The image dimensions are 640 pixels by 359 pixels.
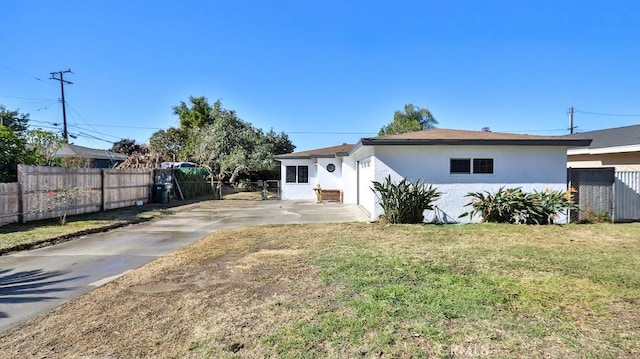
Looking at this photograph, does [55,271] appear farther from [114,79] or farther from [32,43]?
[114,79]

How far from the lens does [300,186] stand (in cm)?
2339

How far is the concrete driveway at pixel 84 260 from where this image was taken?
4.86 meters

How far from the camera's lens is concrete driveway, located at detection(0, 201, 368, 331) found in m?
4.86

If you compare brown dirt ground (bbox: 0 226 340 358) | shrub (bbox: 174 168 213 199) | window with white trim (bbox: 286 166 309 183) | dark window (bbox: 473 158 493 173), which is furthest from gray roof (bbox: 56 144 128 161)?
brown dirt ground (bbox: 0 226 340 358)

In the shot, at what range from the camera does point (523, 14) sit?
13766 mm

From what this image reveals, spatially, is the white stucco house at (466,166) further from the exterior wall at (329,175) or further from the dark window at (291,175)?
the dark window at (291,175)

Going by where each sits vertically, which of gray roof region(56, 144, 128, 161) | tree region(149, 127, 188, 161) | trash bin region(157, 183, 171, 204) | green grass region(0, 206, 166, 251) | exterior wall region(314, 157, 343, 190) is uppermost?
tree region(149, 127, 188, 161)

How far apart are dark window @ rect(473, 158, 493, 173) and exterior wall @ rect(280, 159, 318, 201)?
40.6 feet

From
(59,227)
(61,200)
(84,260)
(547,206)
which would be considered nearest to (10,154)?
(61,200)

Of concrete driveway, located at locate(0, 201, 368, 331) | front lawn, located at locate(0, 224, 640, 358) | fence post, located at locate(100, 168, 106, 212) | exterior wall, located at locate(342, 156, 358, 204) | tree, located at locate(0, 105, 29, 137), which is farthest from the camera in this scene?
tree, located at locate(0, 105, 29, 137)

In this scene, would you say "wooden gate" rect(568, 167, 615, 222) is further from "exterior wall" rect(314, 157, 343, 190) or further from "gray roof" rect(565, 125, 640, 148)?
"exterior wall" rect(314, 157, 343, 190)


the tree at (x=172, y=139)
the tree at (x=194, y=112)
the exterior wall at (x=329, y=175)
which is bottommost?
the exterior wall at (x=329, y=175)

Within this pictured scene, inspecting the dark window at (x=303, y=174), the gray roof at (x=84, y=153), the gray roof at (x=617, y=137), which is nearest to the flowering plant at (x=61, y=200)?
the dark window at (x=303, y=174)

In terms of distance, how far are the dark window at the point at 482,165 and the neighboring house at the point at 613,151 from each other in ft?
10.4
